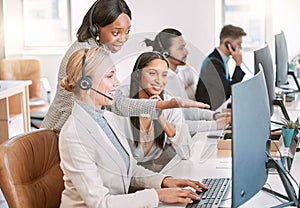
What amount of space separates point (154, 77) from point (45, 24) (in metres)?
4.46

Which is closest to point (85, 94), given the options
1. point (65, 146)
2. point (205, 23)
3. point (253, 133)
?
point (65, 146)

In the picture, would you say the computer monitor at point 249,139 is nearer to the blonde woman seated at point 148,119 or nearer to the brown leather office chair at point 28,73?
the blonde woman seated at point 148,119

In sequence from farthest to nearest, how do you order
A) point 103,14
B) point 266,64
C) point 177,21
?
point 177,21
point 266,64
point 103,14

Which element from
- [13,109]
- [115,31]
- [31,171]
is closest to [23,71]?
[13,109]

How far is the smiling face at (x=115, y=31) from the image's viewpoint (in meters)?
1.74

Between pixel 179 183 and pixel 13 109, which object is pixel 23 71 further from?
pixel 179 183

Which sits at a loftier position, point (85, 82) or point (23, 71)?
point (85, 82)

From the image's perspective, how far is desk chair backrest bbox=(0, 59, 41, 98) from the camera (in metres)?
5.09

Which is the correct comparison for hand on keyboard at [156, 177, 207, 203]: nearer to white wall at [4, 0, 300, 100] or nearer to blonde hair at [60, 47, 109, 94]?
blonde hair at [60, 47, 109, 94]

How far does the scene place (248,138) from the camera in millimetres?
1364

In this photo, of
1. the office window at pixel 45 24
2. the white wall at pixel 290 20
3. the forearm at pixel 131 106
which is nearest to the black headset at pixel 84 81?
the forearm at pixel 131 106

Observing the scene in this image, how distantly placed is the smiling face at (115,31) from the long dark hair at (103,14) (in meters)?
0.02

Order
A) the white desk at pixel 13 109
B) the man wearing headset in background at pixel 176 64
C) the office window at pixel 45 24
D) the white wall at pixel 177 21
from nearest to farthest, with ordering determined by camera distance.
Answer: the man wearing headset in background at pixel 176 64 < the white desk at pixel 13 109 < the white wall at pixel 177 21 < the office window at pixel 45 24

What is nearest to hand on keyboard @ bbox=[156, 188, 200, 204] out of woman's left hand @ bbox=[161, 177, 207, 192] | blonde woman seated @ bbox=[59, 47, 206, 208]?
blonde woman seated @ bbox=[59, 47, 206, 208]
